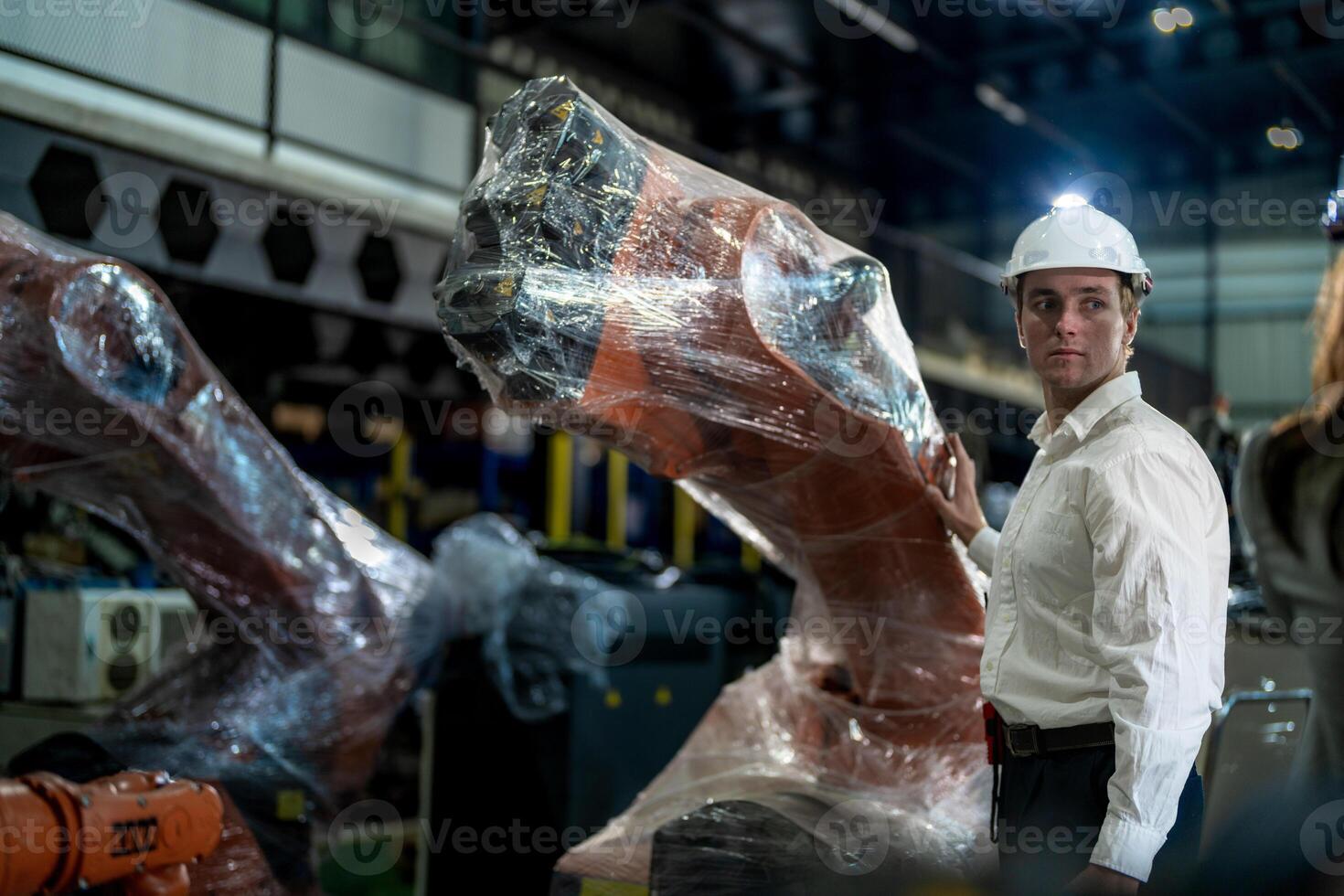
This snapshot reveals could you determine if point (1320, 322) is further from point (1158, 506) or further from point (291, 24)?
point (291, 24)

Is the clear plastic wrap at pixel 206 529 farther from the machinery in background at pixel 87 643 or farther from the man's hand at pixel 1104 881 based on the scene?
the man's hand at pixel 1104 881

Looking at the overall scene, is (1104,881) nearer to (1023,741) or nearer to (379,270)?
(1023,741)

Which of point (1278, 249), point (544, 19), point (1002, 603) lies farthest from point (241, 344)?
point (1278, 249)

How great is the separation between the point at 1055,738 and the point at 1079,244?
0.76 meters

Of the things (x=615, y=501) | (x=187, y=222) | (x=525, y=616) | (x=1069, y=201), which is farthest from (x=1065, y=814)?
(x=615, y=501)

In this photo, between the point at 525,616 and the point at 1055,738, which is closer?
the point at 1055,738

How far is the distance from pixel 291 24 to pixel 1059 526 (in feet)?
19.3

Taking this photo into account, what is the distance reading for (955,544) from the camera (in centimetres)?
246

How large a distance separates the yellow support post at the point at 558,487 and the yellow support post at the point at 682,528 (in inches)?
62.8

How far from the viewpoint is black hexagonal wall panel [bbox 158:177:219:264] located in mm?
5586

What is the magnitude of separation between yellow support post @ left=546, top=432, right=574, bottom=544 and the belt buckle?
6494 mm

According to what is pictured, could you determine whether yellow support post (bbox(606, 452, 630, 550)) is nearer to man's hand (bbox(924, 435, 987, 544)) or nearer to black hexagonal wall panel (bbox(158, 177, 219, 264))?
black hexagonal wall panel (bbox(158, 177, 219, 264))

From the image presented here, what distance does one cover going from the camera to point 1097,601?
1.67 metres

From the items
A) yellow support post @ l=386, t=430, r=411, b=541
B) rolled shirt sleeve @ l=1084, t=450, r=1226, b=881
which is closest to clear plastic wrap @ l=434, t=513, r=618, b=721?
rolled shirt sleeve @ l=1084, t=450, r=1226, b=881
